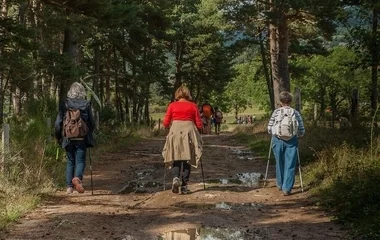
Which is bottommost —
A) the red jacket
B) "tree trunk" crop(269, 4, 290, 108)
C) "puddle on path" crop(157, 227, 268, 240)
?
"puddle on path" crop(157, 227, 268, 240)

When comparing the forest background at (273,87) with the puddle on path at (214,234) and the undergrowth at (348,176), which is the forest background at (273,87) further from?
the puddle on path at (214,234)

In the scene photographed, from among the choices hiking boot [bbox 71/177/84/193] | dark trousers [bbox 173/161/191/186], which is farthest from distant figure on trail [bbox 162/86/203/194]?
hiking boot [bbox 71/177/84/193]

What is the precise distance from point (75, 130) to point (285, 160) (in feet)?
12.4

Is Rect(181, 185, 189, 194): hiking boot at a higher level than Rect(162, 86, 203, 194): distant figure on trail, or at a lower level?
lower

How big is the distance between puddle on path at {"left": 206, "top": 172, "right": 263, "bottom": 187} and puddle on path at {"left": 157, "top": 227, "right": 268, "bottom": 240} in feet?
11.8

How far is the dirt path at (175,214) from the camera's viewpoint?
593cm

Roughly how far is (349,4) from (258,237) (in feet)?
23.8

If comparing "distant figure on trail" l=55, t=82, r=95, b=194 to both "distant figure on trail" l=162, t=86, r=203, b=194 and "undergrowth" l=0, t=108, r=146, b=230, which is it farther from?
"distant figure on trail" l=162, t=86, r=203, b=194

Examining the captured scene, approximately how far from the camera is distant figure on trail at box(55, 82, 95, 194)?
27.7ft

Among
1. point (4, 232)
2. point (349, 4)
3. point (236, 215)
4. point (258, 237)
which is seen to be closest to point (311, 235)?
point (258, 237)

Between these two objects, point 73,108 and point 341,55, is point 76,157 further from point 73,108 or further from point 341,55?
point 341,55

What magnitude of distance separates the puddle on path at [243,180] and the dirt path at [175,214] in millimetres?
21

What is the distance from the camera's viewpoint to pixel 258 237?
228 inches

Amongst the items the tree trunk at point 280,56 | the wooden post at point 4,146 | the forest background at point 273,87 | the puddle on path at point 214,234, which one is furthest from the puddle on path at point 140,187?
the tree trunk at point 280,56
